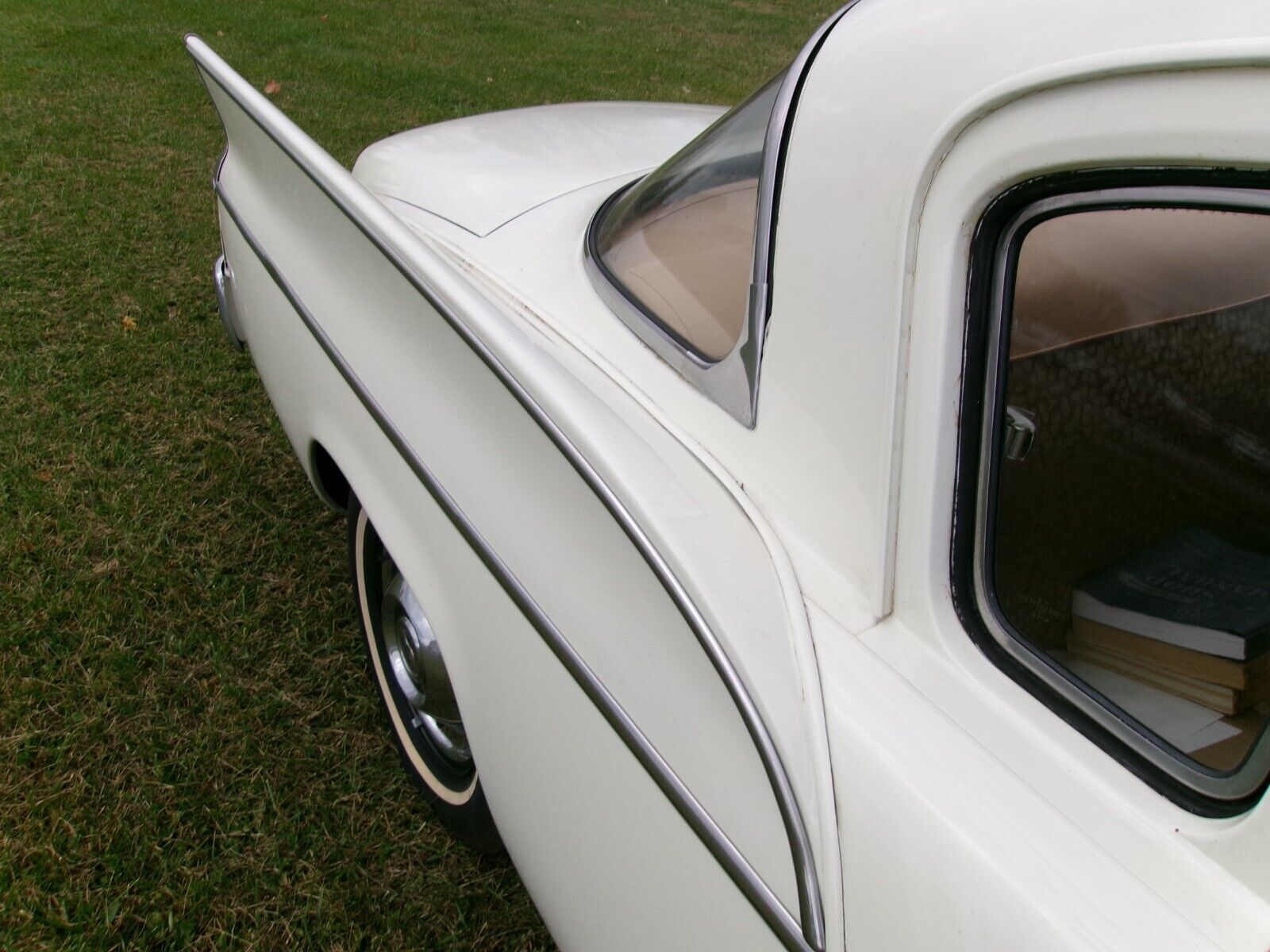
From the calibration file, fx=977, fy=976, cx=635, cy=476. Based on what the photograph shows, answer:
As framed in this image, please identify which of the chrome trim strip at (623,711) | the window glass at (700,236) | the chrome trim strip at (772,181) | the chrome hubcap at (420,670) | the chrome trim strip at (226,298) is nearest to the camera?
the chrome trim strip at (623,711)

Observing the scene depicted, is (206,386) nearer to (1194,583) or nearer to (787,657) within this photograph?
(787,657)

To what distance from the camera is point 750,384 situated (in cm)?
114

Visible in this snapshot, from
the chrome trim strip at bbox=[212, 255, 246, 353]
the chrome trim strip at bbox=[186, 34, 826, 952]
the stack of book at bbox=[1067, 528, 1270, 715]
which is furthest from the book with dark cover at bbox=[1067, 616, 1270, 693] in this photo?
the chrome trim strip at bbox=[212, 255, 246, 353]

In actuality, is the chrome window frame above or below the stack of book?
above

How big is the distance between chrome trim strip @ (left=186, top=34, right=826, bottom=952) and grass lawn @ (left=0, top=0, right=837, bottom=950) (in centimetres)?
83

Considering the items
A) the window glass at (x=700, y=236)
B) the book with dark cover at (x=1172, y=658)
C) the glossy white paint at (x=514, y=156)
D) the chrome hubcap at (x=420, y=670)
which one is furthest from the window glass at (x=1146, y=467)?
the glossy white paint at (x=514, y=156)

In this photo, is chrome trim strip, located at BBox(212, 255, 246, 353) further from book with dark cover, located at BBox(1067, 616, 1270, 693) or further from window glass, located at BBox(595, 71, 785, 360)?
book with dark cover, located at BBox(1067, 616, 1270, 693)

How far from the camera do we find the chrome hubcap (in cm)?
168

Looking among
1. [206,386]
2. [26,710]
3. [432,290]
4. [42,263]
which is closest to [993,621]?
[432,290]

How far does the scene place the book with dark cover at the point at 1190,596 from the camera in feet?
2.57

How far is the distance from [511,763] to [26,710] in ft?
4.23

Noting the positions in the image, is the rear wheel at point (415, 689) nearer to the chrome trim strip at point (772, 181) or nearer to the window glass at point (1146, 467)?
the chrome trim strip at point (772, 181)

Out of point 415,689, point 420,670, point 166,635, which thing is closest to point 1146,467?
point 420,670

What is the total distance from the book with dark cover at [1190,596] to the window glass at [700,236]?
513mm
